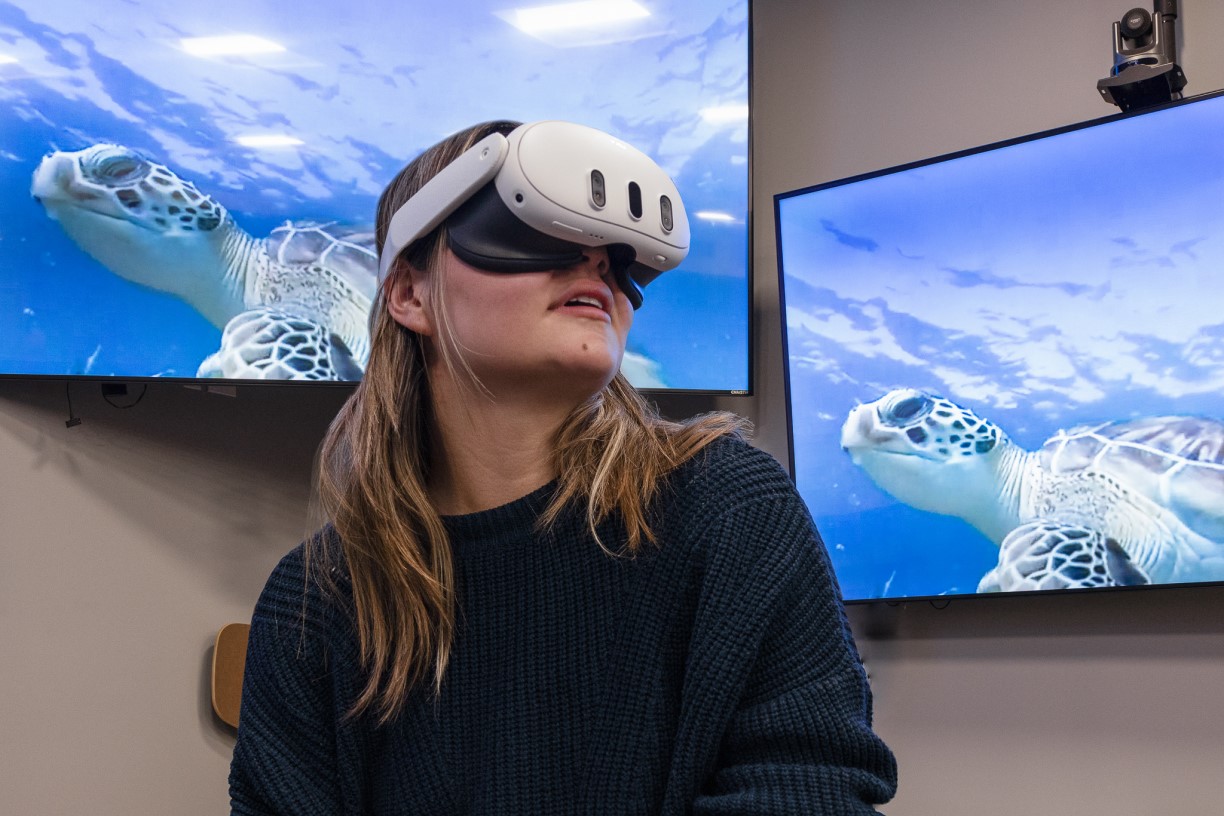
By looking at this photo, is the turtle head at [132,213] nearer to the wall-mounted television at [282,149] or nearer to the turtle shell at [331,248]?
the wall-mounted television at [282,149]

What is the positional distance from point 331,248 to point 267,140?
21 cm

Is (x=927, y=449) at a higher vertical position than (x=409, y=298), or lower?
lower

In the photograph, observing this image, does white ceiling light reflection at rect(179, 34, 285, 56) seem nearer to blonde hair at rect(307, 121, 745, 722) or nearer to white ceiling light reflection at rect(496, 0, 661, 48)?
white ceiling light reflection at rect(496, 0, 661, 48)

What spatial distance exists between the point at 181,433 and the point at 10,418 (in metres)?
0.31

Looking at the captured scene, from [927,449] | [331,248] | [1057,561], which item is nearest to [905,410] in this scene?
[927,449]

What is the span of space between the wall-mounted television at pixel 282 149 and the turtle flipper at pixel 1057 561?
625mm

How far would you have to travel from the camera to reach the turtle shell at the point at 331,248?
79.7 inches

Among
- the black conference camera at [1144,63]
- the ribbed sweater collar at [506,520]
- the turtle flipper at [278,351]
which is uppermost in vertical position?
the black conference camera at [1144,63]

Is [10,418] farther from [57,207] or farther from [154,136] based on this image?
[154,136]

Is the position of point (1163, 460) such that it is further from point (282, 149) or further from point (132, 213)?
point (132, 213)

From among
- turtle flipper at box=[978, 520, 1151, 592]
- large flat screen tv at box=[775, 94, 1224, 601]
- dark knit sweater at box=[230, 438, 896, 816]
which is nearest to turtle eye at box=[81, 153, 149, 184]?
dark knit sweater at box=[230, 438, 896, 816]

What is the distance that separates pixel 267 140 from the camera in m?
2.01

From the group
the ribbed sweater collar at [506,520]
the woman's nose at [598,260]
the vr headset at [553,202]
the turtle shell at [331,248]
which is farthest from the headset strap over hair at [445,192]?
the turtle shell at [331,248]

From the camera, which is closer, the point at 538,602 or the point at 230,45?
the point at 538,602
